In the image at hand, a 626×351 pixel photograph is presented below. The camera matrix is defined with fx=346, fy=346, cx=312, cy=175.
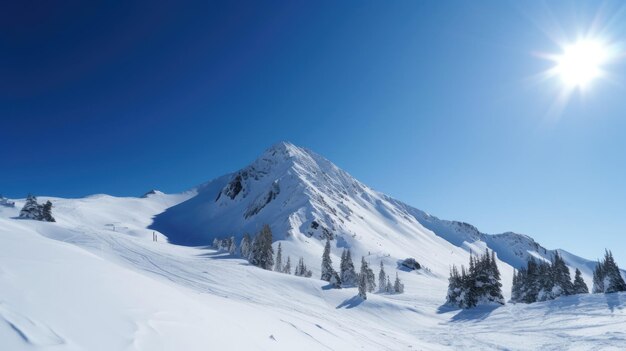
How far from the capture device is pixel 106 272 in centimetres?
1037

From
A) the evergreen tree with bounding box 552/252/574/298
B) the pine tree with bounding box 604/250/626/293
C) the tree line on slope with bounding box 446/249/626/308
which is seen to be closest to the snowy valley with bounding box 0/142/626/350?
the tree line on slope with bounding box 446/249/626/308

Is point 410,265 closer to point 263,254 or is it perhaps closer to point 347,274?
point 347,274

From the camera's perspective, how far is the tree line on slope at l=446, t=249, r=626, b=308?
4850 cm

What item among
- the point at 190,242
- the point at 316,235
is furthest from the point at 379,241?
the point at 190,242

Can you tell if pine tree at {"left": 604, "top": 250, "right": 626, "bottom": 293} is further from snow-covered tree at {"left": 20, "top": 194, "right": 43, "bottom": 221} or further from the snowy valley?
snow-covered tree at {"left": 20, "top": 194, "right": 43, "bottom": 221}

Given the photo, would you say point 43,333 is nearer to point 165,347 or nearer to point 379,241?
point 165,347

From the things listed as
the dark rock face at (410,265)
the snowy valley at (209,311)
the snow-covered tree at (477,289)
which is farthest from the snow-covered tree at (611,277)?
the dark rock face at (410,265)

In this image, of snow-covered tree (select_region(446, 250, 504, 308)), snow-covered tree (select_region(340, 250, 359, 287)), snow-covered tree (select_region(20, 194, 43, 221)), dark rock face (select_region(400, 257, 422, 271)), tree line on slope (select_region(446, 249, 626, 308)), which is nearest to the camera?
tree line on slope (select_region(446, 249, 626, 308))

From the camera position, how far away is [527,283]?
59125 mm

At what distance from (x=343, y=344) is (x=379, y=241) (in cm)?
14920

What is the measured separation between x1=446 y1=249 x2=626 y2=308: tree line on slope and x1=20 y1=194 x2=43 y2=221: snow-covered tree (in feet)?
238

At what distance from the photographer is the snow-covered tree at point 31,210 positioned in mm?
62562

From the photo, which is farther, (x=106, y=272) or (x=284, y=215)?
(x=284, y=215)

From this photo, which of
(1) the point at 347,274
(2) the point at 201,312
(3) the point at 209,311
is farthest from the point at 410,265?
(2) the point at 201,312
